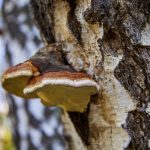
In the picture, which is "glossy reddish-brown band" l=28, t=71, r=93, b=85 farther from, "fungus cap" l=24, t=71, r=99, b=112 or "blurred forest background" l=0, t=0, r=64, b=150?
"blurred forest background" l=0, t=0, r=64, b=150

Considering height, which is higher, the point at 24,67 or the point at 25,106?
the point at 24,67

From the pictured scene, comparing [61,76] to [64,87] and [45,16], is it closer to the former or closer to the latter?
[64,87]

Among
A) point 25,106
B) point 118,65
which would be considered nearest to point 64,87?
point 118,65

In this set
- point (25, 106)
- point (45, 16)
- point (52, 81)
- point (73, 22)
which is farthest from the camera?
point (25, 106)

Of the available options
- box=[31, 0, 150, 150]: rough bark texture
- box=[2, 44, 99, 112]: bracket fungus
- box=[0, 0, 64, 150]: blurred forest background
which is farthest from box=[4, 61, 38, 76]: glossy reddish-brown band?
box=[0, 0, 64, 150]: blurred forest background

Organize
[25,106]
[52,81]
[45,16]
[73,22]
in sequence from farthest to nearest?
[25,106] < [45,16] < [73,22] < [52,81]

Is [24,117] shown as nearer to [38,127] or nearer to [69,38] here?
[38,127]

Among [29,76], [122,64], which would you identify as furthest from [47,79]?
[122,64]
